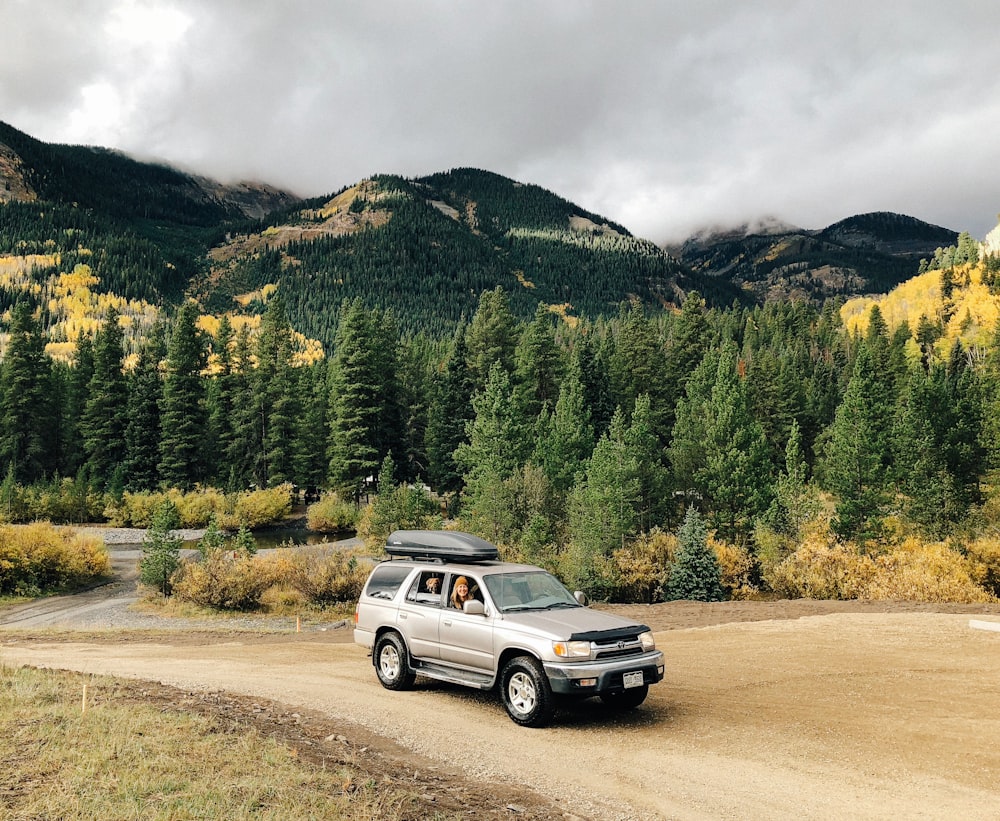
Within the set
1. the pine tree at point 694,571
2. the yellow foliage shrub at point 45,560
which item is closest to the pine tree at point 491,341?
the yellow foliage shrub at point 45,560

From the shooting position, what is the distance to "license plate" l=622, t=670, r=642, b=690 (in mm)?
9945

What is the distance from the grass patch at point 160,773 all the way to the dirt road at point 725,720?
46.0 inches

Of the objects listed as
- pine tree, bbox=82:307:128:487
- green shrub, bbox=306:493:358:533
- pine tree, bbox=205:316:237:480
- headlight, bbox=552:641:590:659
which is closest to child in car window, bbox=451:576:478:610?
headlight, bbox=552:641:590:659

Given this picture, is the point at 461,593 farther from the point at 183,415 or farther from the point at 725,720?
the point at 183,415

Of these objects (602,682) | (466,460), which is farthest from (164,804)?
(466,460)

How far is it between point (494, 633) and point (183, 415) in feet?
214

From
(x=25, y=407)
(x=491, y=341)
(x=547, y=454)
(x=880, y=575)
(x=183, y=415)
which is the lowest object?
(x=880, y=575)

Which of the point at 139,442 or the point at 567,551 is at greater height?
the point at 139,442

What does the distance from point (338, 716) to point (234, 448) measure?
64384 millimetres

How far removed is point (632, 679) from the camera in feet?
32.8

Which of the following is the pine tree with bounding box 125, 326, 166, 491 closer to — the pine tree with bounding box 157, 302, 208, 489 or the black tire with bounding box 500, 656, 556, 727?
the pine tree with bounding box 157, 302, 208, 489

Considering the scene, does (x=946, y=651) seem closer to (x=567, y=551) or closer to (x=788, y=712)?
(x=788, y=712)

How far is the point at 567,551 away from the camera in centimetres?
3691

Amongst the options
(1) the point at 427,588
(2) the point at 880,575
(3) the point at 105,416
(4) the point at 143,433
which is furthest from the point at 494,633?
(3) the point at 105,416
